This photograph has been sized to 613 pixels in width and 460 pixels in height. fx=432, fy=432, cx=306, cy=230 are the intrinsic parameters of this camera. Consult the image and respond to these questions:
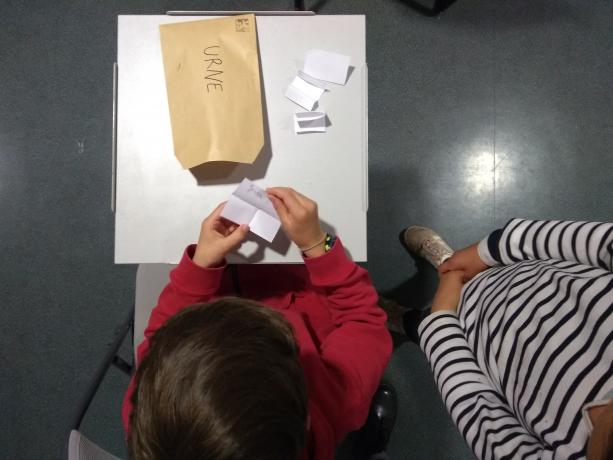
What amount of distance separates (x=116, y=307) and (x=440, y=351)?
3.25 ft

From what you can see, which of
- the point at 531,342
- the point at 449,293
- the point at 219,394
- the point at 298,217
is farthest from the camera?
the point at 449,293

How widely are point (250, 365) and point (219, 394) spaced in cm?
4

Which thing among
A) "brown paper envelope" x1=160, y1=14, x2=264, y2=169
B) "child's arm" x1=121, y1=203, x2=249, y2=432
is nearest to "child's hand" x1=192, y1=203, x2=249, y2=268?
"child's arm" x1=121, y1=203, x2=249, y2=432

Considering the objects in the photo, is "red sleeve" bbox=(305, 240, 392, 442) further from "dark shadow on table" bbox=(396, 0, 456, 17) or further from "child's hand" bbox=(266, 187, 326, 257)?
"dark shadow on table" bbox=(396, 0, 456, 17)

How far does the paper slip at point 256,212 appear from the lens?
2.48 ft

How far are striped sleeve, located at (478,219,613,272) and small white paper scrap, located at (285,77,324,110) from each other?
1.38ft

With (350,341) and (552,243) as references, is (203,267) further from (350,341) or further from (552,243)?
(552,243)

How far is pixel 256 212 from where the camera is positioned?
0.76m

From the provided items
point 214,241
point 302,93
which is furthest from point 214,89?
point 214,241

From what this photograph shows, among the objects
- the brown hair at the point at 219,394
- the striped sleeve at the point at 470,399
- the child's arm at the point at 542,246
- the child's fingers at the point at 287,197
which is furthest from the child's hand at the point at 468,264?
the brown hair at the point at 219,394

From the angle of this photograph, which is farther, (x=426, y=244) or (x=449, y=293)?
(x=426, y=244)

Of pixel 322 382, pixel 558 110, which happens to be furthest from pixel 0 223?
pixel 558 110

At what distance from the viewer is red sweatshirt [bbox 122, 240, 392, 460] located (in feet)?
2.15

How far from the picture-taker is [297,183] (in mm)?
805
